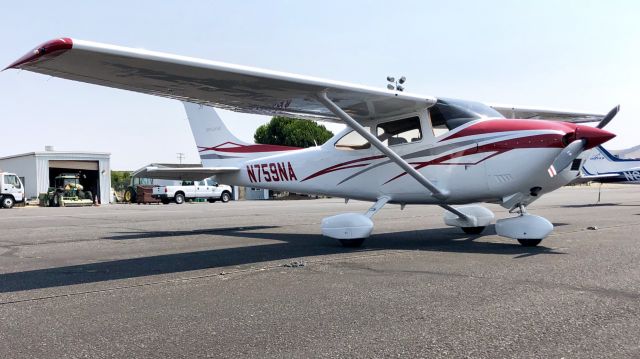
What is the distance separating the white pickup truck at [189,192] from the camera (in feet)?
129

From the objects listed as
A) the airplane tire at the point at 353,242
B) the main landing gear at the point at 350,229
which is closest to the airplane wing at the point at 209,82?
the main landing gear at the point at 350,229

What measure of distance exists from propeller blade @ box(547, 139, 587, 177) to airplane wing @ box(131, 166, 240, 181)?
708 cm

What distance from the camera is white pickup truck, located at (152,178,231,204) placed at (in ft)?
129

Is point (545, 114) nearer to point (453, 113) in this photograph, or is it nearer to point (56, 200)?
point (453, 113)

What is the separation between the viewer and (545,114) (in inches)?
487

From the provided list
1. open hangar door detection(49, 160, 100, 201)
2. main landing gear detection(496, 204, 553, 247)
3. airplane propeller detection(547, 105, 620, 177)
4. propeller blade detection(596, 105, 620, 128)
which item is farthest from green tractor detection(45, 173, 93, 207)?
propeller blade detection(596, 105, 620, 128)

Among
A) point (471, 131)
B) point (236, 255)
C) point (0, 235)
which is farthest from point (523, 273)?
point (0, 235)

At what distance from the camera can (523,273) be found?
576 centimetres

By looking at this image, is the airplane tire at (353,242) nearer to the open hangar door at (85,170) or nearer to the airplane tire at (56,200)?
the airplane tire at (56,200)

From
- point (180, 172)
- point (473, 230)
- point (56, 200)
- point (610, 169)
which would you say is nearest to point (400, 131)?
point (473, 230)

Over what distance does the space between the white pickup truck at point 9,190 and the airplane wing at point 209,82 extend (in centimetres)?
3140

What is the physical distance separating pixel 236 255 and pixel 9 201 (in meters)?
33.4

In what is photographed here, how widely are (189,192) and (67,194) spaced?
912 cm

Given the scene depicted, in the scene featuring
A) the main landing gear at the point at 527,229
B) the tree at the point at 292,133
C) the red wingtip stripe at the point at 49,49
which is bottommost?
the main landing gear at the point at 527,229
